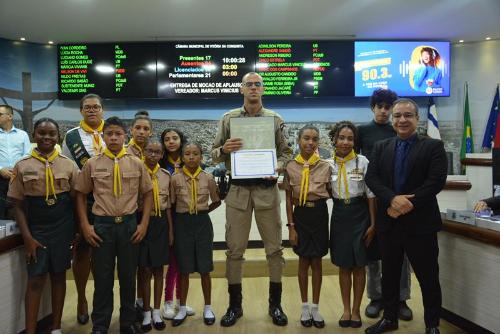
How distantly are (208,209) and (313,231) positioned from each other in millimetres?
759

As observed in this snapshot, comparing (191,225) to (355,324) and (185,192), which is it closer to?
(185,192)

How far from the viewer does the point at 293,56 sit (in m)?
5.68

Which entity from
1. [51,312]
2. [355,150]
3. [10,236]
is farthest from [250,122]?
[51,312]

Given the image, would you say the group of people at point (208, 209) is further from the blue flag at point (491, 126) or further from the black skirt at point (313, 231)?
the blue flag at point (491, 126)

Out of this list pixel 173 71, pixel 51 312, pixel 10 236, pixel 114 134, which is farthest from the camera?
pixel 173 71

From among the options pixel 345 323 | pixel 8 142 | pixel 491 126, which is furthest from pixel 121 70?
pixel 491 126

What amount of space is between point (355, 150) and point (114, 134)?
171 centimetres

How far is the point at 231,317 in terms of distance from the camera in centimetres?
268

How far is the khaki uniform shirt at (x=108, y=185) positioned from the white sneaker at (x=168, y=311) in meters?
0.89

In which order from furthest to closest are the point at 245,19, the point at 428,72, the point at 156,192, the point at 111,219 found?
the point at 428,72, the point at 245,19, the point at 156,192, the point at 111,219

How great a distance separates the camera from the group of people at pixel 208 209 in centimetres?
226

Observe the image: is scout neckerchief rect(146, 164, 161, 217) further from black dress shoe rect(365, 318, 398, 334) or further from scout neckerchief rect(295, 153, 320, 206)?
black dress shoe rect(365, 318, 398, 334)

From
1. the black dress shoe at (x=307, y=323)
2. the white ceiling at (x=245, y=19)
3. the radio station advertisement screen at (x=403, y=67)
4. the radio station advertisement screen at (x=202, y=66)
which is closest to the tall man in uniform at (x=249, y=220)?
the black dress shoe at (x=307, y=323)

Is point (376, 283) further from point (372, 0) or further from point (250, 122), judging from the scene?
point (372, 0)
